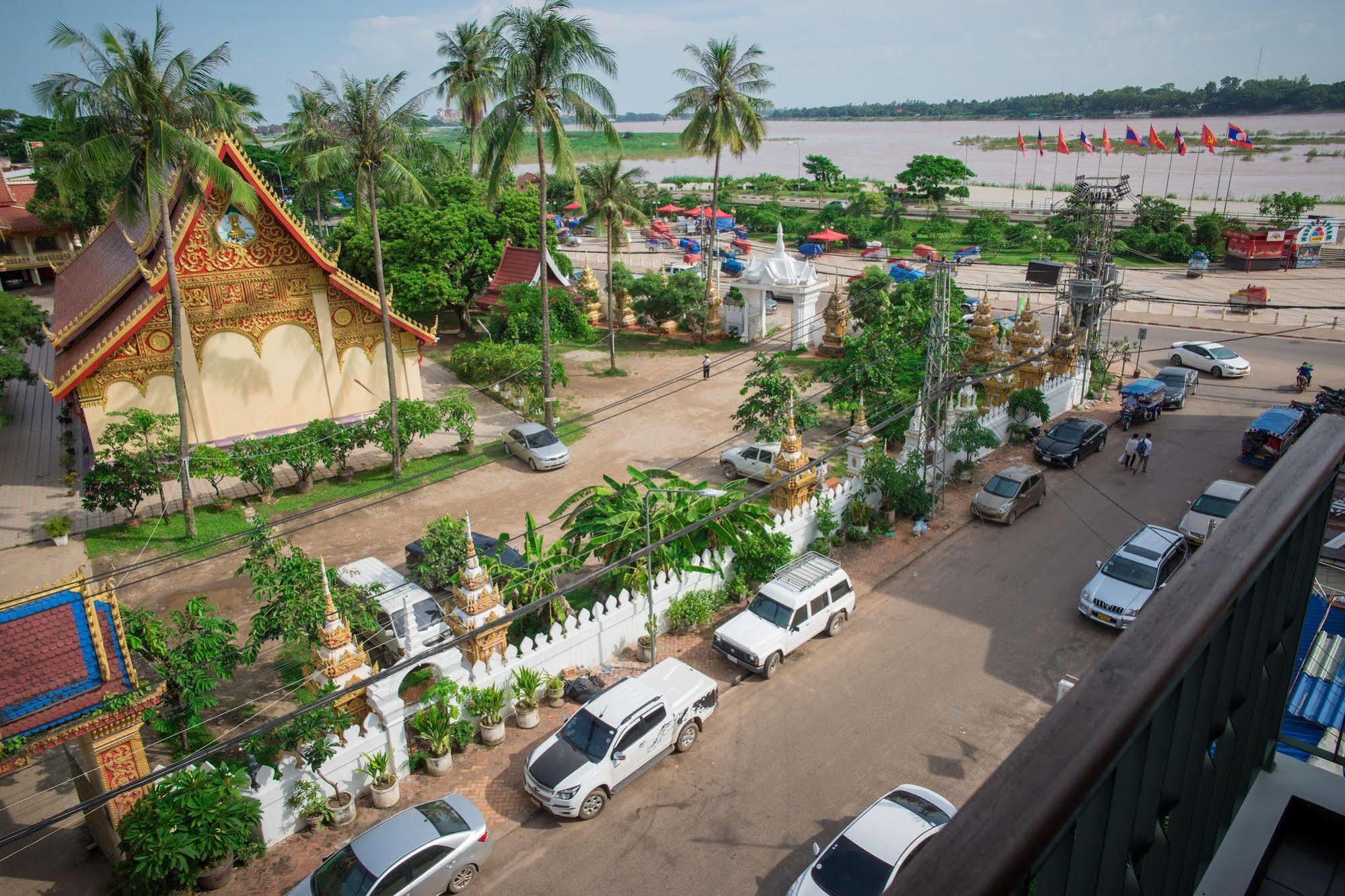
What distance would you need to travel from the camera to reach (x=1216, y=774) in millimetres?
2215

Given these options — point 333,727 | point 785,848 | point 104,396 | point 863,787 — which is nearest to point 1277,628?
point 785,848

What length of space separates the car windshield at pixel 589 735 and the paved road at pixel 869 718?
3.08 ft

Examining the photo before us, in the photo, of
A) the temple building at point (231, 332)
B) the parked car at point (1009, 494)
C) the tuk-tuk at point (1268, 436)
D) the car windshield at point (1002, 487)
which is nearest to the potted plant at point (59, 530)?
the temple building at point (231, 332)

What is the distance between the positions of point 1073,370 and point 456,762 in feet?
76.0

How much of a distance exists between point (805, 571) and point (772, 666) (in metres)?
2.07

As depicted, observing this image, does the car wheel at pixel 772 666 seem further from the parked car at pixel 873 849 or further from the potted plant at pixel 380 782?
the potted plant at pixel 380 782

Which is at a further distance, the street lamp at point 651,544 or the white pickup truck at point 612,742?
the street lamp at point 651,544

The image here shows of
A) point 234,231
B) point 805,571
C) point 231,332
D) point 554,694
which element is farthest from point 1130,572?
point 234,231

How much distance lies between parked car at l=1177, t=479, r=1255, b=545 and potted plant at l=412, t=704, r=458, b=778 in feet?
52.0

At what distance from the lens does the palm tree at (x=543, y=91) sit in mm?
22609

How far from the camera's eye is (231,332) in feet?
82.9

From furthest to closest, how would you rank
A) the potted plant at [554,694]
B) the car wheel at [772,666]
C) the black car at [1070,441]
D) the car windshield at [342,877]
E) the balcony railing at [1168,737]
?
the black car at [1070,441], the car wheel at [772,666], the potted plant at [554,694], the car windshield at [342,877], the balcony railing at [1168,737]

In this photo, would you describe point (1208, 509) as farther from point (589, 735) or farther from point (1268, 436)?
point (589, 735)

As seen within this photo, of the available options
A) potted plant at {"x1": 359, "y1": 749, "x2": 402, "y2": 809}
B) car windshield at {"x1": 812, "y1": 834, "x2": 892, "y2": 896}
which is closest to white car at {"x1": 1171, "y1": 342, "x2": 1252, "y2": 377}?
car windshield at {"x1": 812, "y1": 834, "x2": 892, "y2": 896}
